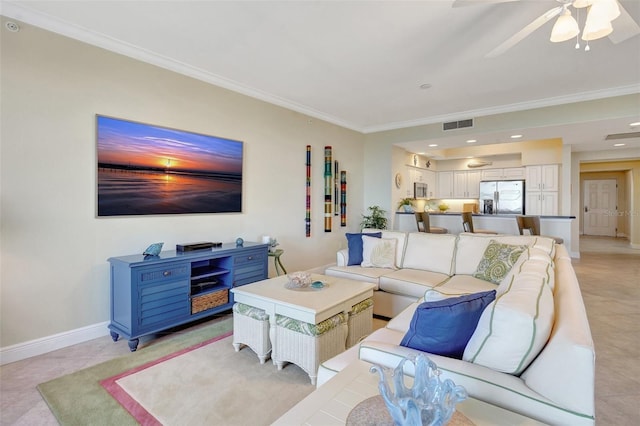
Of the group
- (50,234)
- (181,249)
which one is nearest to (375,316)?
(181,249)

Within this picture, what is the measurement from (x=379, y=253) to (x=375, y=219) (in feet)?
8.34

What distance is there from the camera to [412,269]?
371 centimetres

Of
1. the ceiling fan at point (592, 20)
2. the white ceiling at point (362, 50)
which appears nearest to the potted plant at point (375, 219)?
the white ceiling at point (362, 50)

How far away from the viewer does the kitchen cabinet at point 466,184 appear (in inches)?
333

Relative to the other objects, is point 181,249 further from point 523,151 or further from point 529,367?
point 523,151

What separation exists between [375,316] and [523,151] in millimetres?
6299

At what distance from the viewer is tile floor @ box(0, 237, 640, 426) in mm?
1889

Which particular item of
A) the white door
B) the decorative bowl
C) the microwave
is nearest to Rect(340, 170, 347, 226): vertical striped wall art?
the microwave

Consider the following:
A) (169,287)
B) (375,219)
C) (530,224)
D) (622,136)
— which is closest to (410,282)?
(169,287)

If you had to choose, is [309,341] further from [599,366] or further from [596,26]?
[596,26]

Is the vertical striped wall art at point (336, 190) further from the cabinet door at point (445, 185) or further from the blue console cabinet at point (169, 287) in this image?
the cabinet door at point (445, 185)

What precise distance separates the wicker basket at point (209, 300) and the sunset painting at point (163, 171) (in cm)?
102

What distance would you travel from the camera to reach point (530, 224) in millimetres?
5305

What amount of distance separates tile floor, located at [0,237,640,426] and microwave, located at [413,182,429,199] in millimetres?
3886
